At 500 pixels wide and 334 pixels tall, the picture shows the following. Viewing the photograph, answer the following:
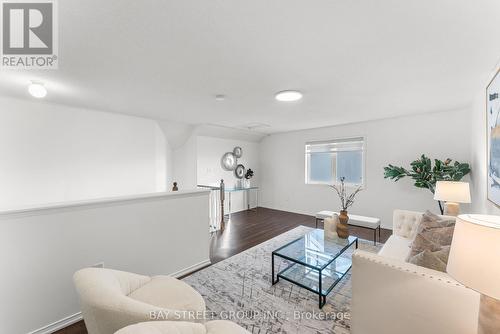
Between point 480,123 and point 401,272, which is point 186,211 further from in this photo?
point 480,123

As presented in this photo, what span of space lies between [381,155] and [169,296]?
183 inches

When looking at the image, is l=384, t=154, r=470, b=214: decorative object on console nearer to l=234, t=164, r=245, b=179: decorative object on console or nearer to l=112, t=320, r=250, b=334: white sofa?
l=112, t=320, r=250, b=334: white sofa

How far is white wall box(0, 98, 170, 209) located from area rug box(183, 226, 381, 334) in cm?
268

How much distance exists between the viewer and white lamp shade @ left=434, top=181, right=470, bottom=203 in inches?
96.3

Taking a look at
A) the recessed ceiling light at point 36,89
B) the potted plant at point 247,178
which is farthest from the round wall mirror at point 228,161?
the recessed ceiling light at point 36,89

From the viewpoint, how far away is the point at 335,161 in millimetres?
5051

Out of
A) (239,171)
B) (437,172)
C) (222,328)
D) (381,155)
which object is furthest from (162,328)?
(239,171)

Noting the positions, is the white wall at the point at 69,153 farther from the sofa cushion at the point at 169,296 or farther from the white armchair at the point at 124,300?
the sofa cushion at the point at 169,296

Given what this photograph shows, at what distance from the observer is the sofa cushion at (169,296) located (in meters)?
1.29

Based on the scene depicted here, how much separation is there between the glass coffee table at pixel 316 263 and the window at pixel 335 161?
2.54 metres

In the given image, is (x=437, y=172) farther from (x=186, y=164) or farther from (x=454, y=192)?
(x=186, y=164)

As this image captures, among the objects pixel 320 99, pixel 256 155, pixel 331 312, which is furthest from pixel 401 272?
pixel 256 155

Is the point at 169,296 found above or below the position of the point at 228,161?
below

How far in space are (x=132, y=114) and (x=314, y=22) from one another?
12.3 ft
